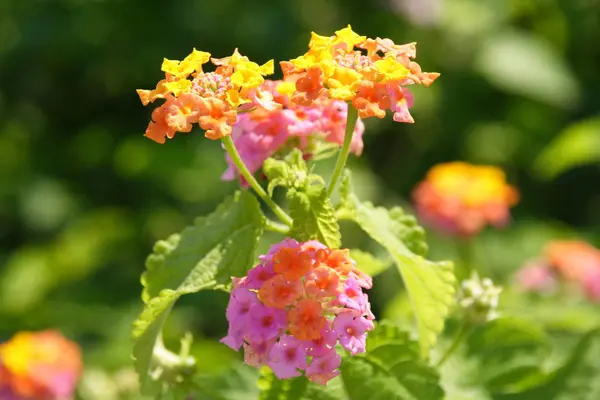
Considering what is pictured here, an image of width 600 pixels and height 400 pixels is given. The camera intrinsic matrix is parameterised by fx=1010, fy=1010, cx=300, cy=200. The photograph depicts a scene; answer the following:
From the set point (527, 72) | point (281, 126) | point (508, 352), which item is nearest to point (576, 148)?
point (527, 72)

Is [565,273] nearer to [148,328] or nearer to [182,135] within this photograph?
[148,328]

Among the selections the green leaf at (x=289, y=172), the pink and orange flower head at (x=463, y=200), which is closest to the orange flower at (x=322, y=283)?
the green leaf at (x=289, y=172)

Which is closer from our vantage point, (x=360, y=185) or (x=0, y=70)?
(x=360, y=185)

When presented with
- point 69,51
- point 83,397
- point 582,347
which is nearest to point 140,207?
point 69,51

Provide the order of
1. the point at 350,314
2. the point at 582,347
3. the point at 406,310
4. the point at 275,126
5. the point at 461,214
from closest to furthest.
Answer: the point at 350,314, the point at 275,126, the point at 582,347, the point at 406,310, the point at 461,214

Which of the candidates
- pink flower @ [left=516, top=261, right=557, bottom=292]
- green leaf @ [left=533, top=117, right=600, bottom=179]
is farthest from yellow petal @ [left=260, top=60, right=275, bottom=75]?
green leaf @ [left=533, top=117, right=600, bottom=179]

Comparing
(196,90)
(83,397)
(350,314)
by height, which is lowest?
(83,397)

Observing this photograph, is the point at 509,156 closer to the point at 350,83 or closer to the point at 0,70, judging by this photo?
the point at 0,70
